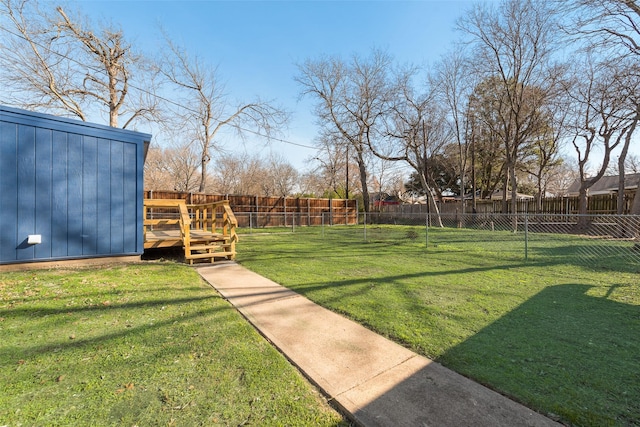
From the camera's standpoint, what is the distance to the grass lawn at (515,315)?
1889 mm

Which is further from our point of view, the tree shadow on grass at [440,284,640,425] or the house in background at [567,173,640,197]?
the house in background at [567,173,640,197]

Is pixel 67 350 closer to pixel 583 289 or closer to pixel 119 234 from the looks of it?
pixel 119 234

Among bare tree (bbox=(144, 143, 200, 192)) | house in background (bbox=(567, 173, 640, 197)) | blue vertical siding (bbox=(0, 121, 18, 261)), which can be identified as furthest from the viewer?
bare tree (bbox=(144, 143, 200, 192))

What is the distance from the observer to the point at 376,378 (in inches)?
79.3

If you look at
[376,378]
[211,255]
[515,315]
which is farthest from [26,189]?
[515,315]

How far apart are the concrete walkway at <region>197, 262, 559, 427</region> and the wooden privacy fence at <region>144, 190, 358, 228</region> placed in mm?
12959

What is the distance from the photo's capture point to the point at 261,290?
4207 millimetres

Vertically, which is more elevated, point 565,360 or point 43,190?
point 43,190

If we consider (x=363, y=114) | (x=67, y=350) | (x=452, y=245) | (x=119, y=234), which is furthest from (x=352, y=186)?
(x=67, y=350)

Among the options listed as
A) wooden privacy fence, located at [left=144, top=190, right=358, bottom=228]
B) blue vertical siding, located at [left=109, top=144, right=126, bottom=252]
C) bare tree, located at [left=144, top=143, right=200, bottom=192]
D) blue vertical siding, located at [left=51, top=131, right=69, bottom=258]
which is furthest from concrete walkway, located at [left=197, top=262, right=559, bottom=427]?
bare tree, located at [left=144, top=143, right=200, bottom=192]

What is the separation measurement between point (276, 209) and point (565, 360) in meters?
18.8

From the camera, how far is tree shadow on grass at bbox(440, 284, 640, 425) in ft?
5.69

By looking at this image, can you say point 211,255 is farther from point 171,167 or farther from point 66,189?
point 171,167

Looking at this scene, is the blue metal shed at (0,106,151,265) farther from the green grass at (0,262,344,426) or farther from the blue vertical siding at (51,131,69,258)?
the green grass at (0,262,344,426)
